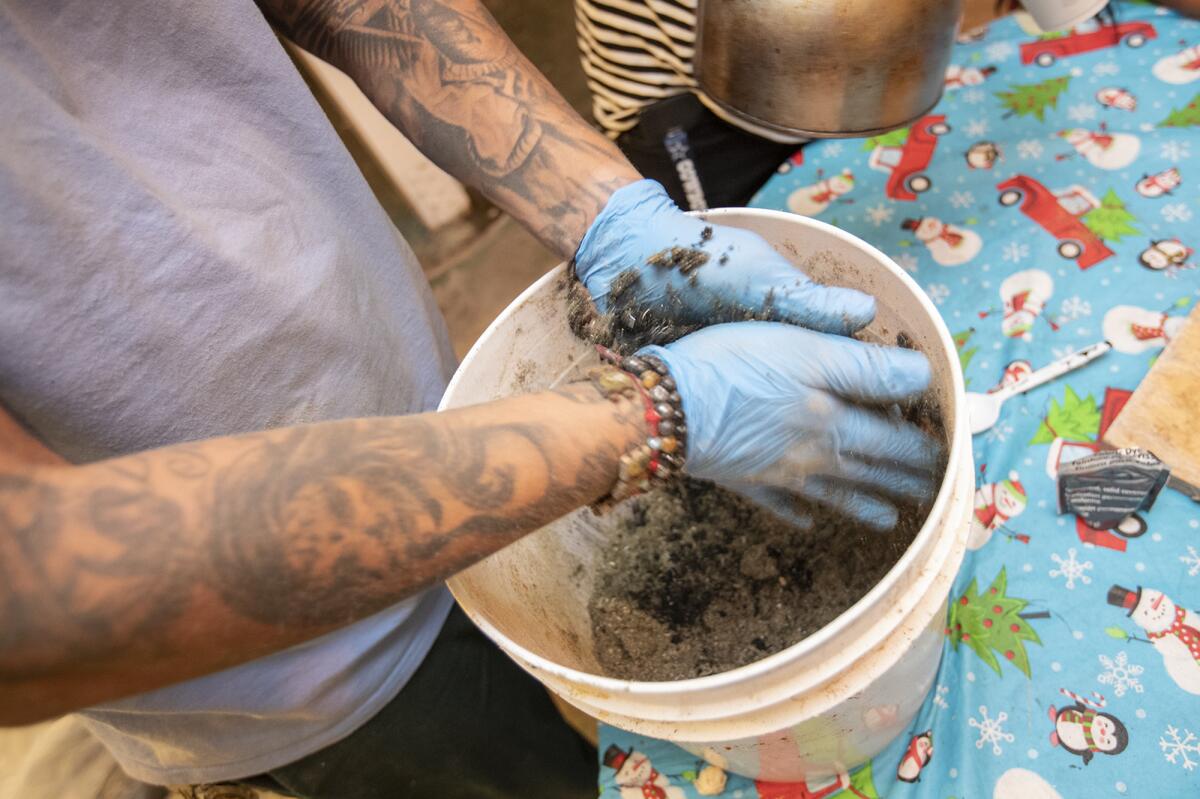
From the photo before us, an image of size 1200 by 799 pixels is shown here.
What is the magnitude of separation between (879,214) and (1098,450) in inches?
18.0

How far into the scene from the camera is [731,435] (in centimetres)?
62

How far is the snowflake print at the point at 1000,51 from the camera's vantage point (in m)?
1.20

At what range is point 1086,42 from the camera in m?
1.16

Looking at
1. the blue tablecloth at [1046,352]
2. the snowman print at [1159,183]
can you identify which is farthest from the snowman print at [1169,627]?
the snowman print at [1159,183]

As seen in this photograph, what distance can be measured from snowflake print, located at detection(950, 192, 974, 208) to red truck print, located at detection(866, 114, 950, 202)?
0.04 metres

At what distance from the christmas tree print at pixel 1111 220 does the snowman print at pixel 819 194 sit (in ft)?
1.04

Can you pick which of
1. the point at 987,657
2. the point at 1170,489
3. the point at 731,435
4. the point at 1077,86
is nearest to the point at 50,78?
the point at 731,435

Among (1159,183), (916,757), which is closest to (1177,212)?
(1159,183)

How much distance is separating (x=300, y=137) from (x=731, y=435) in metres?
0.46

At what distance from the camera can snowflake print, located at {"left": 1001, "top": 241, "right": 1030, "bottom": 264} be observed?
1.00 meters

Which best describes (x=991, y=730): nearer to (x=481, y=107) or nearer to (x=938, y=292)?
(x=938, y=292)

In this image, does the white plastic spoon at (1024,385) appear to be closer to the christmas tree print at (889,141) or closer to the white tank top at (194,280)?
the christmas tree print at (889,141)

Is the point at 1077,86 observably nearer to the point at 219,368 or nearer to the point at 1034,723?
the point at 1034,723

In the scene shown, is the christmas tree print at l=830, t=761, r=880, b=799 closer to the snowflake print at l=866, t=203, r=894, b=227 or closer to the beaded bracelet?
the beaded bracelet
